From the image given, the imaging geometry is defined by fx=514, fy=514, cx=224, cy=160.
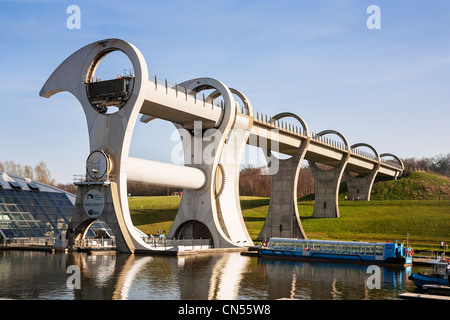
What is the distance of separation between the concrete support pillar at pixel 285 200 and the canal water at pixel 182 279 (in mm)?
31630

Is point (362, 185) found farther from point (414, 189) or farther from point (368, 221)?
point (368, 221)

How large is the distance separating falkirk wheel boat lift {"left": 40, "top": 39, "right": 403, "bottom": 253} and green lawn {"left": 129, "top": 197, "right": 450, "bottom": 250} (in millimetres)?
10149

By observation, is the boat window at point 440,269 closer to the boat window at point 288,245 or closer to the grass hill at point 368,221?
the boat window at point 288,245

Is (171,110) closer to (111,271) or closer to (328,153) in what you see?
(111,271)

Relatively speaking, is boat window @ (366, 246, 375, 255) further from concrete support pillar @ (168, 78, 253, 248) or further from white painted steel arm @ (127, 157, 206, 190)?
white painted steel arm @ (127, 157, 206, 190)

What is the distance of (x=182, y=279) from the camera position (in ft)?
104

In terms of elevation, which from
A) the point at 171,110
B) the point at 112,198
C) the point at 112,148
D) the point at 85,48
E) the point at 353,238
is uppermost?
the point at 85,48

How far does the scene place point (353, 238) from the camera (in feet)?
247

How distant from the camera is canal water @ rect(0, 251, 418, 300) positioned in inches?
1038

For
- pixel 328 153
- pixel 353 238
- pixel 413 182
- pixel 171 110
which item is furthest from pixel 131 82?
pixel 413 182

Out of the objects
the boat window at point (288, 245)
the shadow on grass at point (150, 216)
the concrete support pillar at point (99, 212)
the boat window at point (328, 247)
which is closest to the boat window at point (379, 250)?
the boat window at point (328, 247)

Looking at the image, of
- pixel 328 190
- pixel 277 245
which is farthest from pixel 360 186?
pixel 277 245

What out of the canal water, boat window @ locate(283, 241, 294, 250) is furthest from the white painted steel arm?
boat window @ locate(283, 241, 294, 250)
